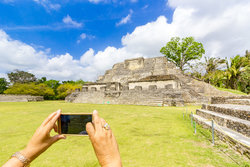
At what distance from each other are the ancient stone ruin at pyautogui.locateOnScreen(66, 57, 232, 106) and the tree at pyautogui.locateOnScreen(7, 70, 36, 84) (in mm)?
25890

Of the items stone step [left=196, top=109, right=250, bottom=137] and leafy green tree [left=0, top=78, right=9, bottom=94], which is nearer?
stone step [left=196, top=109, right=250, bottom=137]

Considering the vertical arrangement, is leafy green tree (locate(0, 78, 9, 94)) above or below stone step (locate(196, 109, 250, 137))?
above

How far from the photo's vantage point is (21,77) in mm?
40375

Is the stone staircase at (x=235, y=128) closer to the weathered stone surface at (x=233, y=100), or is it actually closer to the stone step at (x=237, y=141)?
the stone step at (x=237, y=141)

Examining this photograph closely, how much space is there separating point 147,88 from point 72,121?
20.1 meters

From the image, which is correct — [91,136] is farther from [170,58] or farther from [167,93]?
[170,58]

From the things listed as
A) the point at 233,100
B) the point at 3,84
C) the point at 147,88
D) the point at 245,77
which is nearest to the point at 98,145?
the point at 233,100

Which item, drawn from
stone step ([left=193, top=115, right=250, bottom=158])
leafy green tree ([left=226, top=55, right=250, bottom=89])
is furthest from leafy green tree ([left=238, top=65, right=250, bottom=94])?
stone step ([left=193, top=115, right=250, bottom=158])

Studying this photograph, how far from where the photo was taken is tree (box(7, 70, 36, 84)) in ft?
129

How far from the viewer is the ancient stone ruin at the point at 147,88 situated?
15484 millimetres

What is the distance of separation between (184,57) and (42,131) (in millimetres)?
35112

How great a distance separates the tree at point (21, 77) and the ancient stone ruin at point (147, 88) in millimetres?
25890

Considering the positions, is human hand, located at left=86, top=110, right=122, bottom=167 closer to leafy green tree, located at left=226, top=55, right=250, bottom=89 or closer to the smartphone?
the smartphone

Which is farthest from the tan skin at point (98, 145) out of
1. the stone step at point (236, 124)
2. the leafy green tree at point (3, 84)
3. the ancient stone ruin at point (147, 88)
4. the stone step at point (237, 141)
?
the leafy green tree at point (3, 84)
